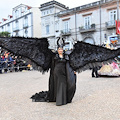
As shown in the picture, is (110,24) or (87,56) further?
(110,24)

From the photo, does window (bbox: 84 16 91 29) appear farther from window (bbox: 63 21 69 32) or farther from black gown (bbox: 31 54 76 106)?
black gown (bbox: 31 54 76 106)

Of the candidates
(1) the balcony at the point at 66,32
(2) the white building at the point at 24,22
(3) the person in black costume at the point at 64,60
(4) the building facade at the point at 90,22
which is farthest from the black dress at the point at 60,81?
(2) the white building at the point at 24,22

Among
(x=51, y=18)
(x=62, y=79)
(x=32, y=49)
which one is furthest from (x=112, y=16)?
(x=32, y=49)

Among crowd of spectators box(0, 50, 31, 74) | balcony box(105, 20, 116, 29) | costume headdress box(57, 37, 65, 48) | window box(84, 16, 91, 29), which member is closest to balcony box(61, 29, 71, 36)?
window box(84, 16, 91, 29)

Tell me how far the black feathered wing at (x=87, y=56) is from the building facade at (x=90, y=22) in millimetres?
16270

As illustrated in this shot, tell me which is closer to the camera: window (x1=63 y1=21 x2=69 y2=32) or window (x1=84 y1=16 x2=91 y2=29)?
window (x1=84 y1=16 x2=91 y2=29)

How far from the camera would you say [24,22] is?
33.2m

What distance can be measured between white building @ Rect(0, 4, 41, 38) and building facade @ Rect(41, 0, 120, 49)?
5.70 metres

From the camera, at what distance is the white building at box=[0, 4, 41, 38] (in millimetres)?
31656

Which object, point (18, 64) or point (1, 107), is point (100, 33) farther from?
point (1, 107)

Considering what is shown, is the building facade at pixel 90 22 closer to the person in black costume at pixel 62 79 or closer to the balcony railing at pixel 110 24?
the balcony railing at pixel 110 24

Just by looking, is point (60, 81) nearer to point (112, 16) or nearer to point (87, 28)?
point (112, 16)

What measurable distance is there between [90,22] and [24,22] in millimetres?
16105

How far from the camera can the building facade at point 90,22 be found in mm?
21266
